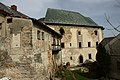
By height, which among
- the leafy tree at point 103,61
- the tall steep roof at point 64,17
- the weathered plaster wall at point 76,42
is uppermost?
the tall steep roof at point 64,17

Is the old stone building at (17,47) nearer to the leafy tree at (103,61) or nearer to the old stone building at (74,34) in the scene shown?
the leafy tree at (103,61)

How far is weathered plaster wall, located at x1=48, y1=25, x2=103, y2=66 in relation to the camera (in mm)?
36844

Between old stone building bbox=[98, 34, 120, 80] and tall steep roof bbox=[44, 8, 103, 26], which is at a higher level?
tall steep roof bbox=[44, 8, 103, 26]

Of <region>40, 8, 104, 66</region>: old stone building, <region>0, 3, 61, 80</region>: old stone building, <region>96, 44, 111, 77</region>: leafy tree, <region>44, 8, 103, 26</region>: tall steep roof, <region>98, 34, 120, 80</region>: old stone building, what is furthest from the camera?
<region>44, 8, 103, 26</region>: tall steep roof

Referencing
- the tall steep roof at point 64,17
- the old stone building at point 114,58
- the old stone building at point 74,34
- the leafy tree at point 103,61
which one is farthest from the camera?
the tall steep roof at point 64,17

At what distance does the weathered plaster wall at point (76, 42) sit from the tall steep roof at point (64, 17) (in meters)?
1.16

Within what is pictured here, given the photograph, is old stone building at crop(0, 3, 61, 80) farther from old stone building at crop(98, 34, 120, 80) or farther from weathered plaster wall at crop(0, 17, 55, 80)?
old stone building at crop(98, 34, 120, 80)

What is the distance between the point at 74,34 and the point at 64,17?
14.0 ft

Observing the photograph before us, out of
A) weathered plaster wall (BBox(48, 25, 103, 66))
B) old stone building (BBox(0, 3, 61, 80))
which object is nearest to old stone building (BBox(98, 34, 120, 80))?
old stone building (BBox(0, 3, 61, 80))

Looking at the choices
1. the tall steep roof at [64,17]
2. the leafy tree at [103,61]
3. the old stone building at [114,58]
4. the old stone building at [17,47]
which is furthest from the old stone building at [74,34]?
the old stone building at [17,47]

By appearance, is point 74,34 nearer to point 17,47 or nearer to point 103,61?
point 103,61

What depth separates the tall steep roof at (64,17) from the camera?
3703cm

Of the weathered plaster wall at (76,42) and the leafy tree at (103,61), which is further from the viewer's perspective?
the weathered plaster wall at (76,42)

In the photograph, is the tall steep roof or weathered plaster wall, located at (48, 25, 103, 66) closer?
weathered plaster wall, located at (48, 25, 103, 66)
